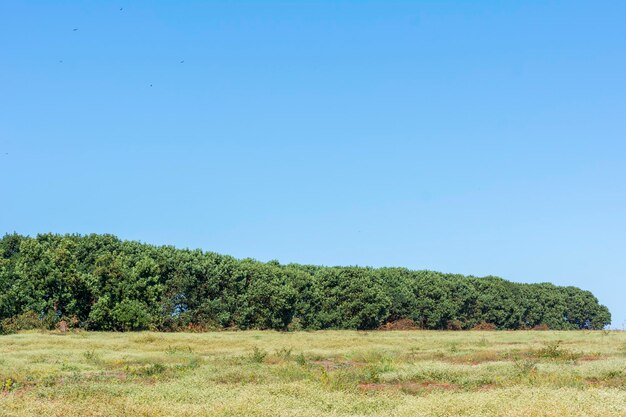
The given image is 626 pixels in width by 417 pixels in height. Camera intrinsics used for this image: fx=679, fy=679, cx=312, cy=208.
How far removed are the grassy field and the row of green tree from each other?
1515cm

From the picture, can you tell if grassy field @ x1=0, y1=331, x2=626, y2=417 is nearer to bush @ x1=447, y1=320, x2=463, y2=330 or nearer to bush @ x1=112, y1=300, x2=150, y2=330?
bush @ x1=112, y1=300, x2=150, y2=330

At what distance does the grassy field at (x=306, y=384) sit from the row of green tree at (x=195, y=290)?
1515 centimetres

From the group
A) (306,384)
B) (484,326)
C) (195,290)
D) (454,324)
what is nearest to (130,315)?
(195,290)

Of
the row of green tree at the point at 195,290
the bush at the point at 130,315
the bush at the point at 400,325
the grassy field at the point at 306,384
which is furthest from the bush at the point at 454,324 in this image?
the grassy field at the point at 306,384

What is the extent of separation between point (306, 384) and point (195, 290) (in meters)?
35.1

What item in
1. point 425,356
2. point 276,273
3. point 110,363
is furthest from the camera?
point 276,273

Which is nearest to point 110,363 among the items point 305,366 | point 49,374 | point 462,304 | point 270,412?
point 49,374

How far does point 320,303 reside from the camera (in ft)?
199

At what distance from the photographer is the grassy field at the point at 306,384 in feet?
47.8

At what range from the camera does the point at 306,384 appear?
1798cm

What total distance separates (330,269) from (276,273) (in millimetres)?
7148

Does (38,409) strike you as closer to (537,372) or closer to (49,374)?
(49,374)

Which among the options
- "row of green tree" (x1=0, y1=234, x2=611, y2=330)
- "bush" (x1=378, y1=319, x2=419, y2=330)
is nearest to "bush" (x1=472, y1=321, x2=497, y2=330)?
"row of green tree" (x1=0, y1=234, x2=611, y2=330)

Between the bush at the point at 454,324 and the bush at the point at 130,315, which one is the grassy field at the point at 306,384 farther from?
the bush at the point at 454,324
